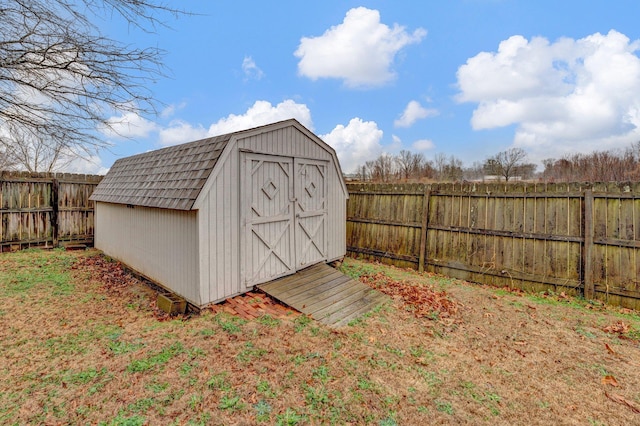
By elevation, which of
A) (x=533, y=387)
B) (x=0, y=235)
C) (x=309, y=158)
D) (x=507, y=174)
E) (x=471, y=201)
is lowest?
(x=533, y=387)

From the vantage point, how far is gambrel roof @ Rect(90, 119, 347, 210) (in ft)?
16.0

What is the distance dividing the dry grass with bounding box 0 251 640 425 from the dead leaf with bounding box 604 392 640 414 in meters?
0.01

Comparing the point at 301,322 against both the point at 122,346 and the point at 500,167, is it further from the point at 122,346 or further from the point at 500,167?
the point at 500,167

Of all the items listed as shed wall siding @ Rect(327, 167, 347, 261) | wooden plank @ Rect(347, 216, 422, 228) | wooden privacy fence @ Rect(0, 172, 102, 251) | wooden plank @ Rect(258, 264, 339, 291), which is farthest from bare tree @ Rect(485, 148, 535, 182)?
wooden privacy fence @ Rect(0, 172, 102, 251)

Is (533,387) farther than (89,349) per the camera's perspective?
No

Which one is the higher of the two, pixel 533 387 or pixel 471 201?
pixel 471 201

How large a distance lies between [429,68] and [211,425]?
1046cm

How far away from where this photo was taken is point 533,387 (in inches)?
126

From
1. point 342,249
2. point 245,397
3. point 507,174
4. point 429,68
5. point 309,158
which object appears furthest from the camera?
point 507,174

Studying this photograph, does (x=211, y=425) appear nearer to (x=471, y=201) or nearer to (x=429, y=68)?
(x=471, y=201)

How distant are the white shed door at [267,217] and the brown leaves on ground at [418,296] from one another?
1984 millimetres

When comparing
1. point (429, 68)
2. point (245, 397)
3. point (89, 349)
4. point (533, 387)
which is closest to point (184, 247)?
point (89, 349)

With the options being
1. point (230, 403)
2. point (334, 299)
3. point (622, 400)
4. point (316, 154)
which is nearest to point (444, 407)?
point (622, 400)

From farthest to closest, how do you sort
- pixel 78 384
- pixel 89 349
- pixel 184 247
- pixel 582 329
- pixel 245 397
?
pixel 184 247 < pixel 582 329 < pixel 89 349 < pixel 78 384 < pixel 245 397
